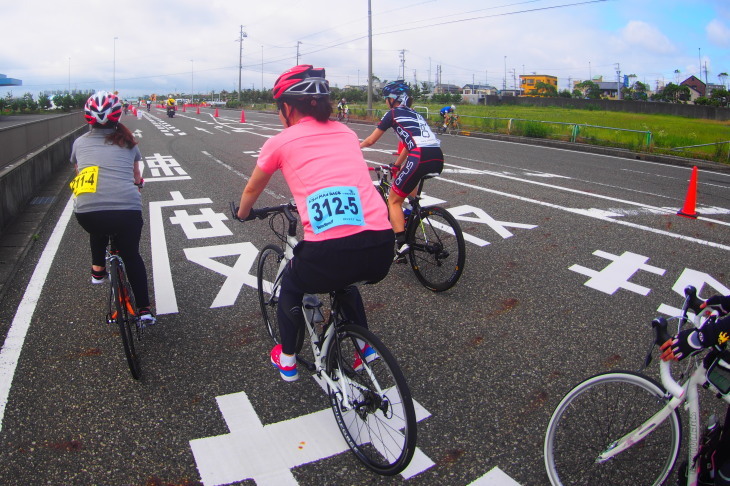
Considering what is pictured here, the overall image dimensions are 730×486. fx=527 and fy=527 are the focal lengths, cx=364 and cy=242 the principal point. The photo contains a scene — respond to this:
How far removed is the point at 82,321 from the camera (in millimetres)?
4457

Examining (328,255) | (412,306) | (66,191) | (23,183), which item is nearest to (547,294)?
Result: (412,306)

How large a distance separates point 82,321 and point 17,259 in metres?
2.19

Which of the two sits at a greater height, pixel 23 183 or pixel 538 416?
pixel 23 183

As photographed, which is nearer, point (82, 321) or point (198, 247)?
point (82, 321)

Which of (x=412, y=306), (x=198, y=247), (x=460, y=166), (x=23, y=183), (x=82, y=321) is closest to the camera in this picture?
(x=82, y=321)

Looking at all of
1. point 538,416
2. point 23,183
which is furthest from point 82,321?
point 23,183

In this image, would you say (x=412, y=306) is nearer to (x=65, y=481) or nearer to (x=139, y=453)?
(x=139, y=453)

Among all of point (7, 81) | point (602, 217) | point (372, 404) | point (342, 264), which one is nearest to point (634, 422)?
point (372, 404)

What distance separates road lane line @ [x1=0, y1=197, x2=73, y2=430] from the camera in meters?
3.53

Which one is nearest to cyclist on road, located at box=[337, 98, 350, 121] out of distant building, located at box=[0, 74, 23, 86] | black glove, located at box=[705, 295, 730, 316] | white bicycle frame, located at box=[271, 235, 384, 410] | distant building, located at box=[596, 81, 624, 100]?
white bicycle frame, located at box=[271, 235, 384, 410]

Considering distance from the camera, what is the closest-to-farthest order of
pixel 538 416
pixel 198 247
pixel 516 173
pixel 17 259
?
pixel 538 416 → pixel 17 259 → pixel 198 247 → pixel 516 173

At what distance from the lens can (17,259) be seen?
5.95m

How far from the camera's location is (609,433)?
97.6 inches

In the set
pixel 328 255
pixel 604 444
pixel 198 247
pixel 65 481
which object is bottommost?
pixel 65 481
